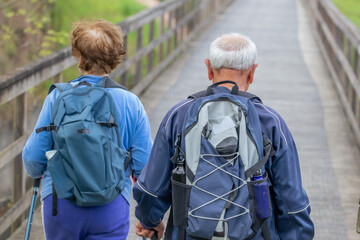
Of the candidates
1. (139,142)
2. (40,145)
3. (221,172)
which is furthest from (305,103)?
(221,172)

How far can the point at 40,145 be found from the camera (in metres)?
2.63

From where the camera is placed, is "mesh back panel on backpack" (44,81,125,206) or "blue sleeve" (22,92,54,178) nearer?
"mesh back panel on backpack" (44,81,125,206)

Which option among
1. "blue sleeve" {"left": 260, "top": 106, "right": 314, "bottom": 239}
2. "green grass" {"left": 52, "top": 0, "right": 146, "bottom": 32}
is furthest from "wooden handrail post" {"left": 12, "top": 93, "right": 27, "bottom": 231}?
"green grass" {"left": 52, "top": 0, "right": 146, "bottom": 32}

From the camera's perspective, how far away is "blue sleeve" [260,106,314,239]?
244 cm

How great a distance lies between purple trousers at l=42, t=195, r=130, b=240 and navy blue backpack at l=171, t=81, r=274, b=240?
1.19ft

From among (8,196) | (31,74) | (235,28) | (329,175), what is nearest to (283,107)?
(329,175)

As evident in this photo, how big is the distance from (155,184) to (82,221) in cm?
33

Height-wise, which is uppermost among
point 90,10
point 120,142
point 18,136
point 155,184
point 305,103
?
point 120,142

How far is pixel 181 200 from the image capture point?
233cm

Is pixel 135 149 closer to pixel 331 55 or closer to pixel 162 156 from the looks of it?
pixel 162 156

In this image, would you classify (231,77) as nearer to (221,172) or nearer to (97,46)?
(221,172)

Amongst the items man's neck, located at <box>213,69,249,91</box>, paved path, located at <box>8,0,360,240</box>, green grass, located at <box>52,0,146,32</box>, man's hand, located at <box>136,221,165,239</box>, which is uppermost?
man's neck, located at <box>213,69,249,91</box>

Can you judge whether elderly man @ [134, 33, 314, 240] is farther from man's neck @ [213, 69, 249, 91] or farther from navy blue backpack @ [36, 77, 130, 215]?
navy blue backpack @ [36, 77, 130, 215]

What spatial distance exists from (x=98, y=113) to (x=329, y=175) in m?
3.50
